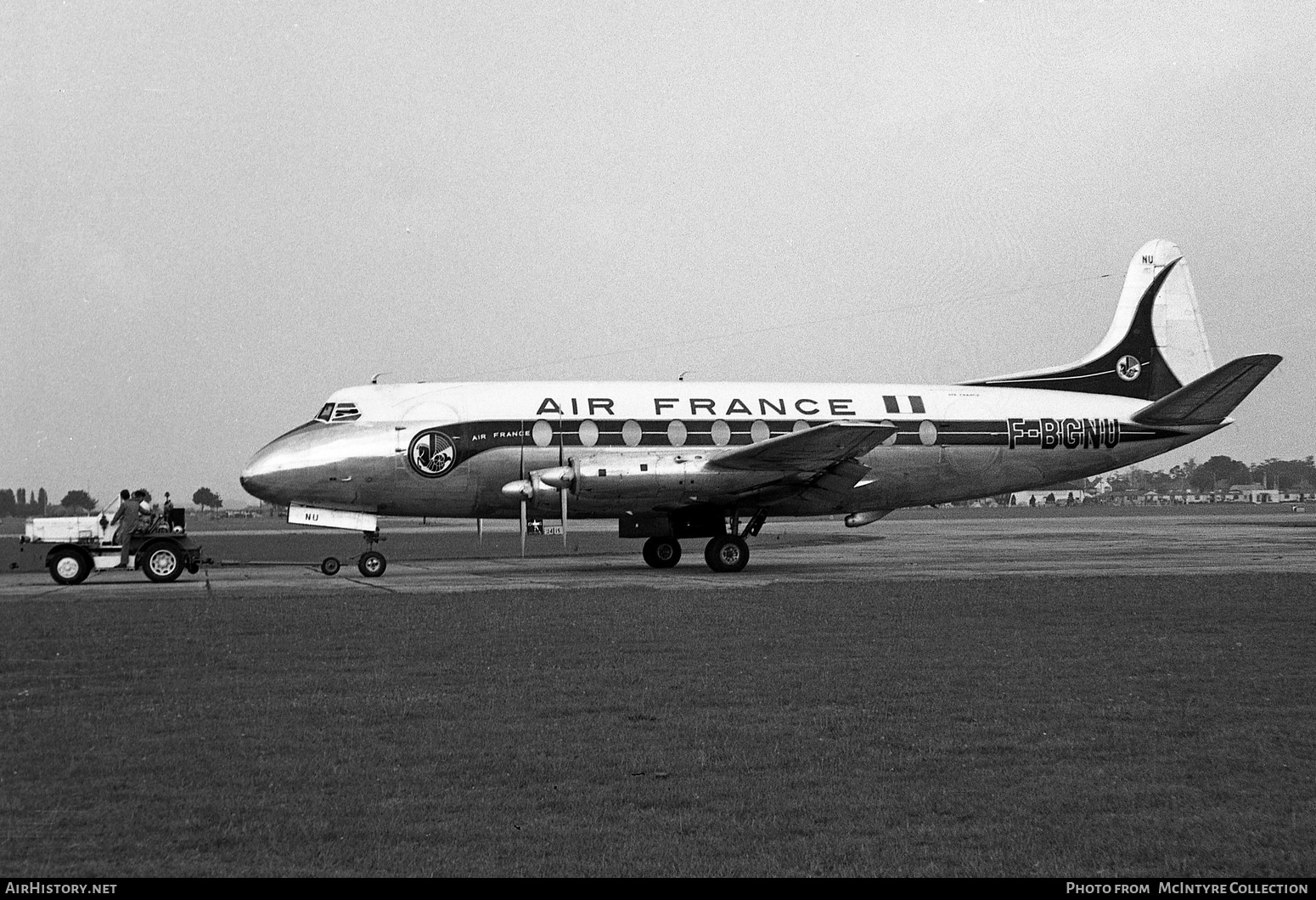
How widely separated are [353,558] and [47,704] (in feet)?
72.1

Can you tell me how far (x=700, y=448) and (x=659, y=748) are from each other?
18662 millimetres

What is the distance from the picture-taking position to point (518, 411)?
2566 cm

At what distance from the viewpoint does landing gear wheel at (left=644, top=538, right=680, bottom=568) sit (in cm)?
2667

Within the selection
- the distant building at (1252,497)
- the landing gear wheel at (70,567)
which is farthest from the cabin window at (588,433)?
the distant building at (1252,497)

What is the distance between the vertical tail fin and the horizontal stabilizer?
1.15m

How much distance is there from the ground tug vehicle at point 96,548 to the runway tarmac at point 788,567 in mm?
403

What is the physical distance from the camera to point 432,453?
25.1 metres

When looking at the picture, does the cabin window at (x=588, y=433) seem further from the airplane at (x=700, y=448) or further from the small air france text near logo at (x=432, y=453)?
the small air france text near logo at (x=432, y=453)

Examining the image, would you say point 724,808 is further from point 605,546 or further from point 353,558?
point 605,546

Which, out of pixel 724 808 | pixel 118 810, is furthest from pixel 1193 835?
pixel 118 810

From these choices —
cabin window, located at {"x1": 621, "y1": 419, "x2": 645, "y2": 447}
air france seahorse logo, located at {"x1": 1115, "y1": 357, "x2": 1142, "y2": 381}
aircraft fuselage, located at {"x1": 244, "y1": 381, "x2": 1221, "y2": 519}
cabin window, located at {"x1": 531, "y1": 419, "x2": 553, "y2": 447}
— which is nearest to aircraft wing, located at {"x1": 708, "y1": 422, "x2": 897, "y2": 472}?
aircraft fuselage, located at {"x1": 244, "y1": 381, "x2": 1221, "y2": 519}

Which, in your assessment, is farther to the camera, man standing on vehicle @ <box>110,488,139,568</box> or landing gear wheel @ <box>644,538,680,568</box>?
landing gear wheel @ <box>644,538,680,568</box>

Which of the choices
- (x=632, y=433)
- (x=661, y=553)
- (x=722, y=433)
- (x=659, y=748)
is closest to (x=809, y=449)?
(x=722, y=433)

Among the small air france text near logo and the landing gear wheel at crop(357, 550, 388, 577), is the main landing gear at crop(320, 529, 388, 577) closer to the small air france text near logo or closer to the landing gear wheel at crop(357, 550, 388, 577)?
the landing gear wheel at crop(357, 550, 388, 577)
